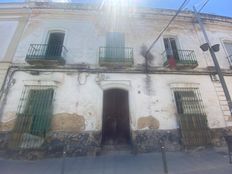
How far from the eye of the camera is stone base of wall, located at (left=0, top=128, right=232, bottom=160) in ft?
21.5

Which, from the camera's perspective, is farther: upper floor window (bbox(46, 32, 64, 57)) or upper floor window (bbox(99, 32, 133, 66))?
upper floor window (bbox(46, 32, 64, 57))

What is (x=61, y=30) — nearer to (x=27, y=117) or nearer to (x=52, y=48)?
(x=52, y=48)

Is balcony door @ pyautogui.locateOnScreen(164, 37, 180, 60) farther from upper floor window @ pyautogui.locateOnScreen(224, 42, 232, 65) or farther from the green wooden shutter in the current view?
the green wooden shutter

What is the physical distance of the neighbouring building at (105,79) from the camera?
7188 millimetres

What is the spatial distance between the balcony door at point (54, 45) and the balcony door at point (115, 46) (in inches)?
109

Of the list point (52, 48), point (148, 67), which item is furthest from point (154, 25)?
point (52, 48)

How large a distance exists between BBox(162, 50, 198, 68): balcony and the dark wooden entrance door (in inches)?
117

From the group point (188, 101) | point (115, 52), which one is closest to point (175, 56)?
point (188, 101)

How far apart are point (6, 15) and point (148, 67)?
9.57m

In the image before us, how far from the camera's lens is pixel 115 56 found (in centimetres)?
881

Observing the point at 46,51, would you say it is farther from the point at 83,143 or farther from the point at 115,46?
the point at 83,143

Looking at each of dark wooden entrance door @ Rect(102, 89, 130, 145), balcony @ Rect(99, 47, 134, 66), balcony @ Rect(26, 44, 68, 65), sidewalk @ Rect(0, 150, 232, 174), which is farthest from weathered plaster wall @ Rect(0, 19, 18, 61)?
dark wooden entrance door @ Rect(102, 89, 130, 145)

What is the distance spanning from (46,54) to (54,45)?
0.85 meters

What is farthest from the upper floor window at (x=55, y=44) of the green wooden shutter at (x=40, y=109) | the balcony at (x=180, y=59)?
the balcony at (x=180, y=59)
